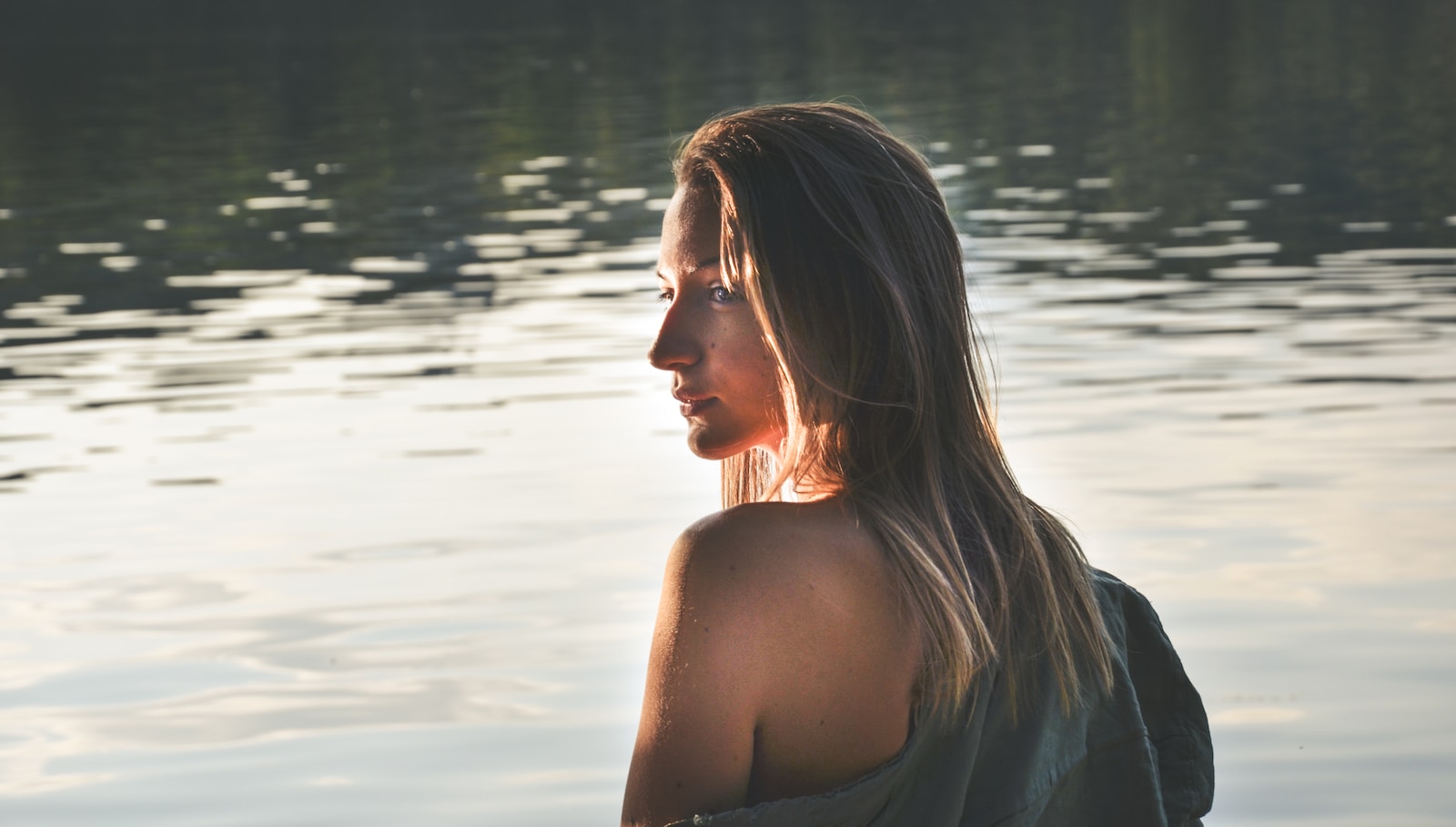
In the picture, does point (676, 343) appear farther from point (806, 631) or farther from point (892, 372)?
point (806, 631)

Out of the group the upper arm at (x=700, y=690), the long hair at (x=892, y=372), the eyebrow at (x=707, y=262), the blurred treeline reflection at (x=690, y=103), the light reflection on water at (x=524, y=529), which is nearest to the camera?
the upper arm at (x=700, y=690)

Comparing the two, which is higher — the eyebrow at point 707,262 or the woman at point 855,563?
the eyebrow at point 707,262

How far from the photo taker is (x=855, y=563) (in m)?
2.01

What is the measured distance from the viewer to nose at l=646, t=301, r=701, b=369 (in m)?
2.26

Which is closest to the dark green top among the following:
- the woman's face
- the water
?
the woman's face

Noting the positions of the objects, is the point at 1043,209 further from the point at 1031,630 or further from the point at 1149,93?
the point at 1031,630

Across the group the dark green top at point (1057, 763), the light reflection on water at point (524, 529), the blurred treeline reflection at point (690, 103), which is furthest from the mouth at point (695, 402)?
the blurred treeline reflection at point (690, 103)

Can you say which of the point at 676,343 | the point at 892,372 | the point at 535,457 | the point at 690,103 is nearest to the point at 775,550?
the point at 892,372

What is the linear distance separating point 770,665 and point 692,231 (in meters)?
0.50

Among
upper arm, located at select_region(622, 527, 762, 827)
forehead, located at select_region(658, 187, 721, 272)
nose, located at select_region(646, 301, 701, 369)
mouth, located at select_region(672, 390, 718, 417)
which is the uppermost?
forehead, located at select_region(658, 187, 721, 272)

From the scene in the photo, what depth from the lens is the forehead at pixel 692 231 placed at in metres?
2.25

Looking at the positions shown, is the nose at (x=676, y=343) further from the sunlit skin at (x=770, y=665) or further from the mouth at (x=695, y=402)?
the sunlit skin at (x=770, y=665)

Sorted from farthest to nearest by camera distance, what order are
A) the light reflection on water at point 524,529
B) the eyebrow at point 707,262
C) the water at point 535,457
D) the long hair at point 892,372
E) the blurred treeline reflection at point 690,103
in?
the blurred treeline reflection at point 690,103
the water at point 535,457
the light reflection on water at point 524,529
the eyebrow at point 707,262
the long hair at point 892,372

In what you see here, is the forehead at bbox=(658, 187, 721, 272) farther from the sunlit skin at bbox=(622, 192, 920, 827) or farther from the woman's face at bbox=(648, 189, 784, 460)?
the sunlit skin at bbox=(622, 192, 920, 827)
